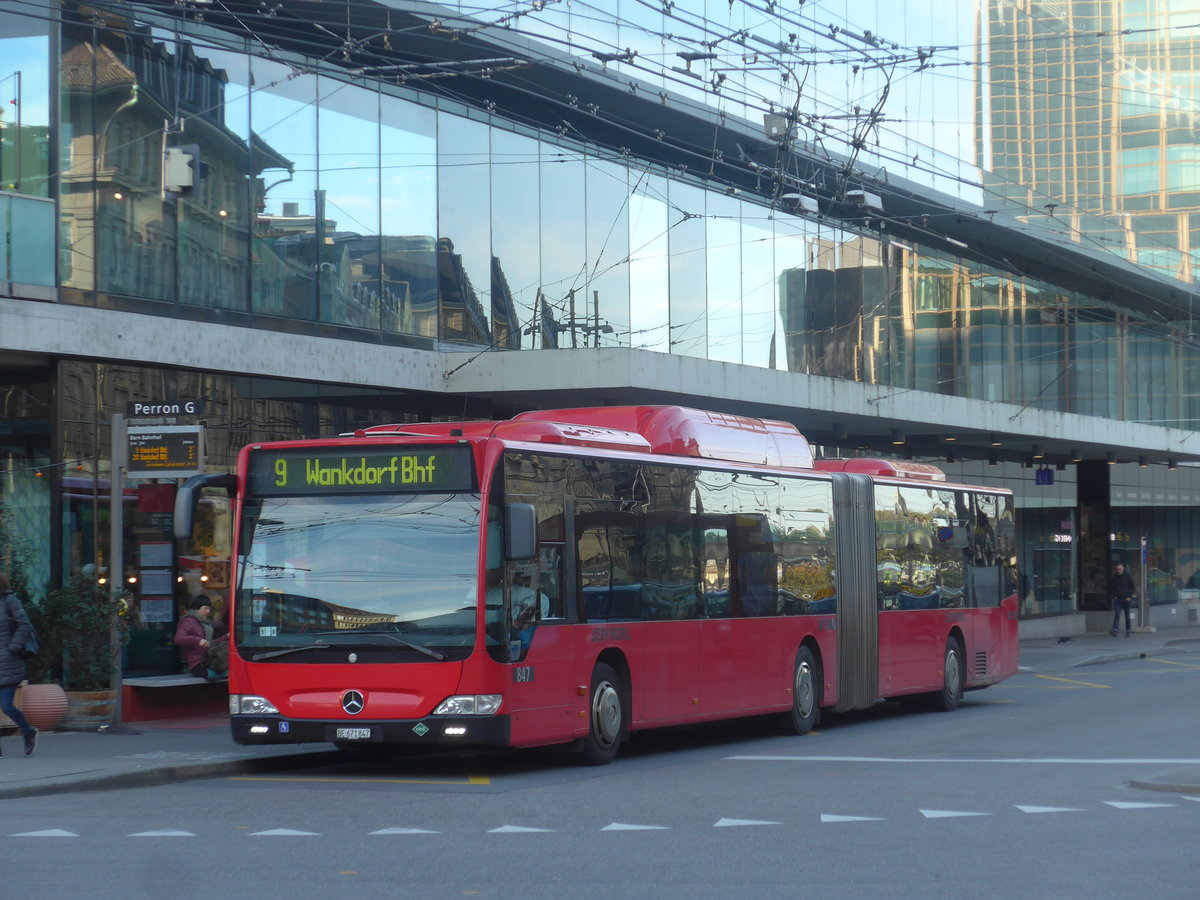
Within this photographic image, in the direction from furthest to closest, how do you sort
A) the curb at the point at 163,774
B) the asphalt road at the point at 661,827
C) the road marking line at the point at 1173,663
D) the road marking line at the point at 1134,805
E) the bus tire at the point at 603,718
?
the road marking line at the point at 1173,663
the bus tire at the point at 603,718
the curb at the point at 163,774
the road marking line at the point at 1134,805
the asphalt road at the point at 661,827

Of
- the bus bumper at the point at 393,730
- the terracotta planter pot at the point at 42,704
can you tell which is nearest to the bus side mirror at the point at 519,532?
the bus bumper at the point at 393,730

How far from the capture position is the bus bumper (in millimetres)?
13148

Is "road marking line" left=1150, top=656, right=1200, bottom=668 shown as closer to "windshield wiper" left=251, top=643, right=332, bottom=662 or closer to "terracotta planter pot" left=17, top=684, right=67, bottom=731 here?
"terracotta planter pot" left=17, top=684, right=67, bottom=731

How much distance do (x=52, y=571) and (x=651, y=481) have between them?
25.8 ft

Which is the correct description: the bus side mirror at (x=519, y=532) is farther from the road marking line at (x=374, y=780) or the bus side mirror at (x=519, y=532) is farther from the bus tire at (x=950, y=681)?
the bus tire at (x=950, y=681)

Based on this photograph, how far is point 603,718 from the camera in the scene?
1498 centimetres

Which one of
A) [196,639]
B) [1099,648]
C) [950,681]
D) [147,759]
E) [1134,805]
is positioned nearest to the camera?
[1134,805]

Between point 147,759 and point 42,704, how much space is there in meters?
2.89

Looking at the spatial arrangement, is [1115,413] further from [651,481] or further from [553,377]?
[651,481]

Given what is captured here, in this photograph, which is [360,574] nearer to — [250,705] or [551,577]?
[250,705]

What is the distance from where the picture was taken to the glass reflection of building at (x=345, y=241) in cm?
1967

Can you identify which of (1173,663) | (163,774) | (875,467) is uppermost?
(875,467)

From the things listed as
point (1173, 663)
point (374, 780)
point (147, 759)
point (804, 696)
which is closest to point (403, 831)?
point (374, 780)

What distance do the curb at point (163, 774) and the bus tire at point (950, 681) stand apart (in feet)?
31.6
